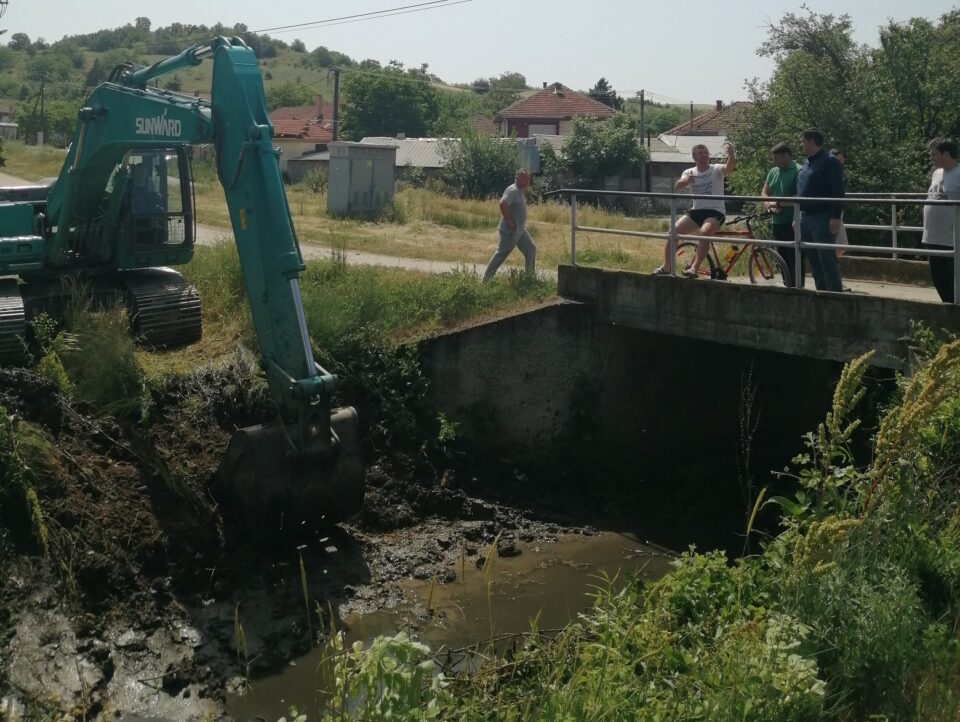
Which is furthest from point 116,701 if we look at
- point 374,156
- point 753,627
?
point 374,156

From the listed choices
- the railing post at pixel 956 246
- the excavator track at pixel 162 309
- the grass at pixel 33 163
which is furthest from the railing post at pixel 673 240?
the grass at pixel 33 163

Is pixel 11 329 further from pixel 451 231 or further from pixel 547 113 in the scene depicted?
pixel 547 113

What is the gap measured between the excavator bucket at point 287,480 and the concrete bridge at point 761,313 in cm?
484

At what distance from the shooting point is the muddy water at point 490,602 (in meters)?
8.91

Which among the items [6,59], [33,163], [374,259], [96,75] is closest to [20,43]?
[6,59]

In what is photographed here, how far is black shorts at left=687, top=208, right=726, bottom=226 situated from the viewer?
13891mm

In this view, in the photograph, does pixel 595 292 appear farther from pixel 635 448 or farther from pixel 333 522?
pixel 333 522

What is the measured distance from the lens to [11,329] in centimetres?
1251

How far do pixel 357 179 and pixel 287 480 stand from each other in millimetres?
18588

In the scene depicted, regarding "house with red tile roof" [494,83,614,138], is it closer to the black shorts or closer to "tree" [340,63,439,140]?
"tree" [340,63,439,140]

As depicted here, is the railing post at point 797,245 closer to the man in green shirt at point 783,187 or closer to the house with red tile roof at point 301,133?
the man in green shirt at point 783,187

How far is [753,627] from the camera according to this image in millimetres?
6910

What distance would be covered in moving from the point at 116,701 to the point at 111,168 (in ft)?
22.7

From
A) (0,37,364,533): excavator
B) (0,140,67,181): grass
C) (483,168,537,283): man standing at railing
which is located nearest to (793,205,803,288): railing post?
(483,168,537,283): man standing at railing
